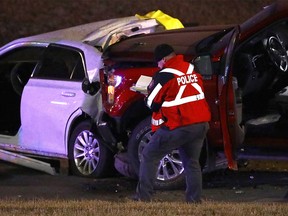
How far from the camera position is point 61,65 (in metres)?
10.5

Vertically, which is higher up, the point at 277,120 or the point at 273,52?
the point at 273,52

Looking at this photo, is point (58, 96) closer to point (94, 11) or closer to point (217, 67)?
point (217, 67)

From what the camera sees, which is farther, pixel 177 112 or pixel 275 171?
pixel 275 171

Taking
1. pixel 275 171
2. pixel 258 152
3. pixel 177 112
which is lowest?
pixel 275 171

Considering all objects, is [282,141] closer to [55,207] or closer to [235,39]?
[235,39]

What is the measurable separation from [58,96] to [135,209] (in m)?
3.46

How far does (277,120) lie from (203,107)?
5.34 feet

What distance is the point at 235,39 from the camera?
8.66 m

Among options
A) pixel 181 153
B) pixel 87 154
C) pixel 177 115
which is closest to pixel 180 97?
pixel 177 115

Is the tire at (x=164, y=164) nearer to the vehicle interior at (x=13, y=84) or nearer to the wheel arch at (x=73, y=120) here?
the wheel arch at (x=73, y=120)

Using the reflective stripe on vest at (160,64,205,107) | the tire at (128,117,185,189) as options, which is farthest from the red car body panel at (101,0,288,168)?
the reflective stripe on vest at (160,64,205,107)

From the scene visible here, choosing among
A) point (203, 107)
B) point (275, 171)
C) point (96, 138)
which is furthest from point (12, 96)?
point (203, 107)

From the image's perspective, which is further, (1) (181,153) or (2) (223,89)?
(2) (223,89)

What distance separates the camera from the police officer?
775cm
